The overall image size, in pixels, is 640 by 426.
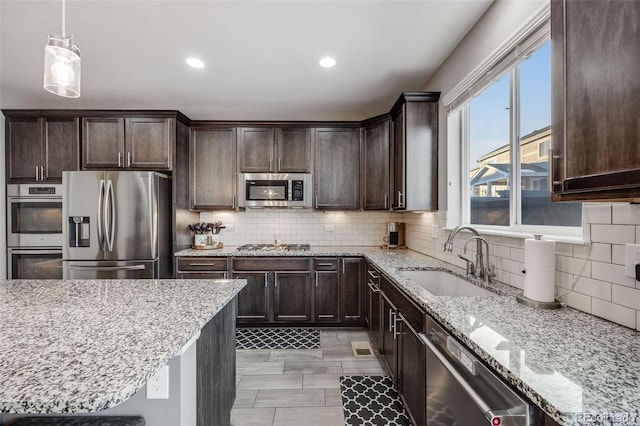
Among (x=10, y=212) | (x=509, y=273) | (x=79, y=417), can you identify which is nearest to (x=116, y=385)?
(x=79, y=417)

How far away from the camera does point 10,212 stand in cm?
329

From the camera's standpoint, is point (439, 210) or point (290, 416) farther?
point (439, 210)

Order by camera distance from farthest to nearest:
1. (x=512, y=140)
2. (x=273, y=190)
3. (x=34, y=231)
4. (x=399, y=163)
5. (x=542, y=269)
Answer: (x=273, y=190)
(x=34, y=231)
(x=399, y=163)
(x=512, y=140)
(x=542, y=269)

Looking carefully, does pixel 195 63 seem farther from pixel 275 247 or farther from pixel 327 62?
pixel 275 247

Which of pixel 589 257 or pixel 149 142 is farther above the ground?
pixel 149 142

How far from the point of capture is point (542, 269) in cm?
132

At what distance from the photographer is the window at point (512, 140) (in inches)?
62.6

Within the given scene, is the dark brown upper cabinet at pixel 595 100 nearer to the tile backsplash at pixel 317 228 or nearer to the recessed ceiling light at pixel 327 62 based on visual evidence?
the recessed ceiling light at pixel 327 62

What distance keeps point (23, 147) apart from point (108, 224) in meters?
1.43

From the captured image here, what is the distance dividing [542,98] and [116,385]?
2.17 m

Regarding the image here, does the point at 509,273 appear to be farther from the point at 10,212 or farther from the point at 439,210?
the point at 10,212

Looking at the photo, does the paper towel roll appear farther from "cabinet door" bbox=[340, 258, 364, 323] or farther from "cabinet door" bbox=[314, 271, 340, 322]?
"cabinet door" bbox=[314, 271, 340, 322]

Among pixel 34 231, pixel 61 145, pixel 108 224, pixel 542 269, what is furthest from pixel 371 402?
pixel 61 145

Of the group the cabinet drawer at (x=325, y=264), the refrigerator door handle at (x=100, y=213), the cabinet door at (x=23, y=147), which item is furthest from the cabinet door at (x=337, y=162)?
the cabinet door at (x=23, y=147)
